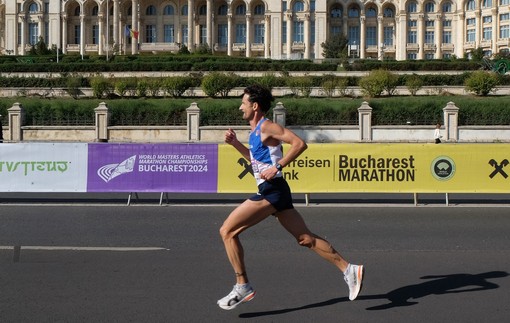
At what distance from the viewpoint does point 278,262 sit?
8.81m

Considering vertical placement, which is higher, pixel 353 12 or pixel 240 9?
pixel 240 9

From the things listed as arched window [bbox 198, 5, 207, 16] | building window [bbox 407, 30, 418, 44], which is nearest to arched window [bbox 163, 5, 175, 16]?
arched window [bbox 198, 5, 207, 16]

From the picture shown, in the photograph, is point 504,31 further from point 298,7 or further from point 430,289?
point 430,289

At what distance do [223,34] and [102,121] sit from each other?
54.5m

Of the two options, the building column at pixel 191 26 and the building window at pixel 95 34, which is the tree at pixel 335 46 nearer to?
the building column at pixel 191 26

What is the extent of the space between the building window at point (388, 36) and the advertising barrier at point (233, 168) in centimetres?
7821

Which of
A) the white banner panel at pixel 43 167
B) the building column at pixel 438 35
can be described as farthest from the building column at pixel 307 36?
the white banner panel at pixel 43 167

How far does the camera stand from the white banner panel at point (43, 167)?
15078 mm

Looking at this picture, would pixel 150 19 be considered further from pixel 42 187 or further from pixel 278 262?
pixel 278 262

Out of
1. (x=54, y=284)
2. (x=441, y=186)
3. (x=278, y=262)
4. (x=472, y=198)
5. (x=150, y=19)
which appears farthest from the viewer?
(x=150, y=19)

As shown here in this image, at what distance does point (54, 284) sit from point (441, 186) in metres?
8.90

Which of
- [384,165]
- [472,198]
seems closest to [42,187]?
[384,165]

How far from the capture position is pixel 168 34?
9169 cm

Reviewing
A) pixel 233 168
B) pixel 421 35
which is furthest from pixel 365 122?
pixel 421 35
